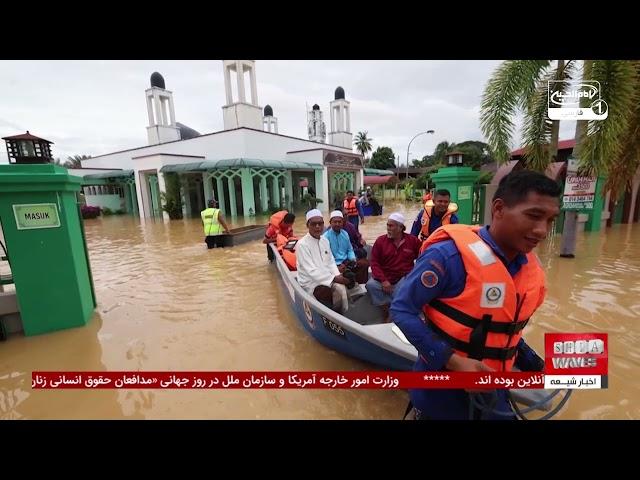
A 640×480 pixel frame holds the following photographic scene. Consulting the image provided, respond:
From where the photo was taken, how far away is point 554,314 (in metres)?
4.53

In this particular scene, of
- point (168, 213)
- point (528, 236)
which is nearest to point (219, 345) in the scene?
point (528, 236)

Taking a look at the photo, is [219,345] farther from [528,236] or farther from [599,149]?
[599,149]

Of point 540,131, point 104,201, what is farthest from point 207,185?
point 540,131

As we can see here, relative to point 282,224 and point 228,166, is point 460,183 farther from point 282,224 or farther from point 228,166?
point 228,166

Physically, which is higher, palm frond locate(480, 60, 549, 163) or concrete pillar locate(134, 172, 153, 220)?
palm frond locate(480, 60, 549, 163)

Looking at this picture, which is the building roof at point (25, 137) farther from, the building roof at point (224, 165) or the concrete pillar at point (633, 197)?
the concrete pillar at point (633, 197)

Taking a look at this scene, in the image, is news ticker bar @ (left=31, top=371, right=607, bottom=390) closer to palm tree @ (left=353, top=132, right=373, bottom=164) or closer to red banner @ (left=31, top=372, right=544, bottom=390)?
red banner @ (left=31, top=372, right=544, bottom=390)

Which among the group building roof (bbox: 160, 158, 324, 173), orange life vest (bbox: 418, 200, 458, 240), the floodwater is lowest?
the floodwater

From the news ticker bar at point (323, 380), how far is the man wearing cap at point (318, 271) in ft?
3.74

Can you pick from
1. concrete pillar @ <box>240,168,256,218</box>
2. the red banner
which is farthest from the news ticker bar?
concrete pillar @ <box>240,168,256,218</box>

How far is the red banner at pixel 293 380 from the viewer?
1469 millimetres

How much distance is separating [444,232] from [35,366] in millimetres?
4354

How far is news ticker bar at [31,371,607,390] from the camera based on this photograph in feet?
4.83

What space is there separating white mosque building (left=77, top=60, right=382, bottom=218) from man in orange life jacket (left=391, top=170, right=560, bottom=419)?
16791 mm
